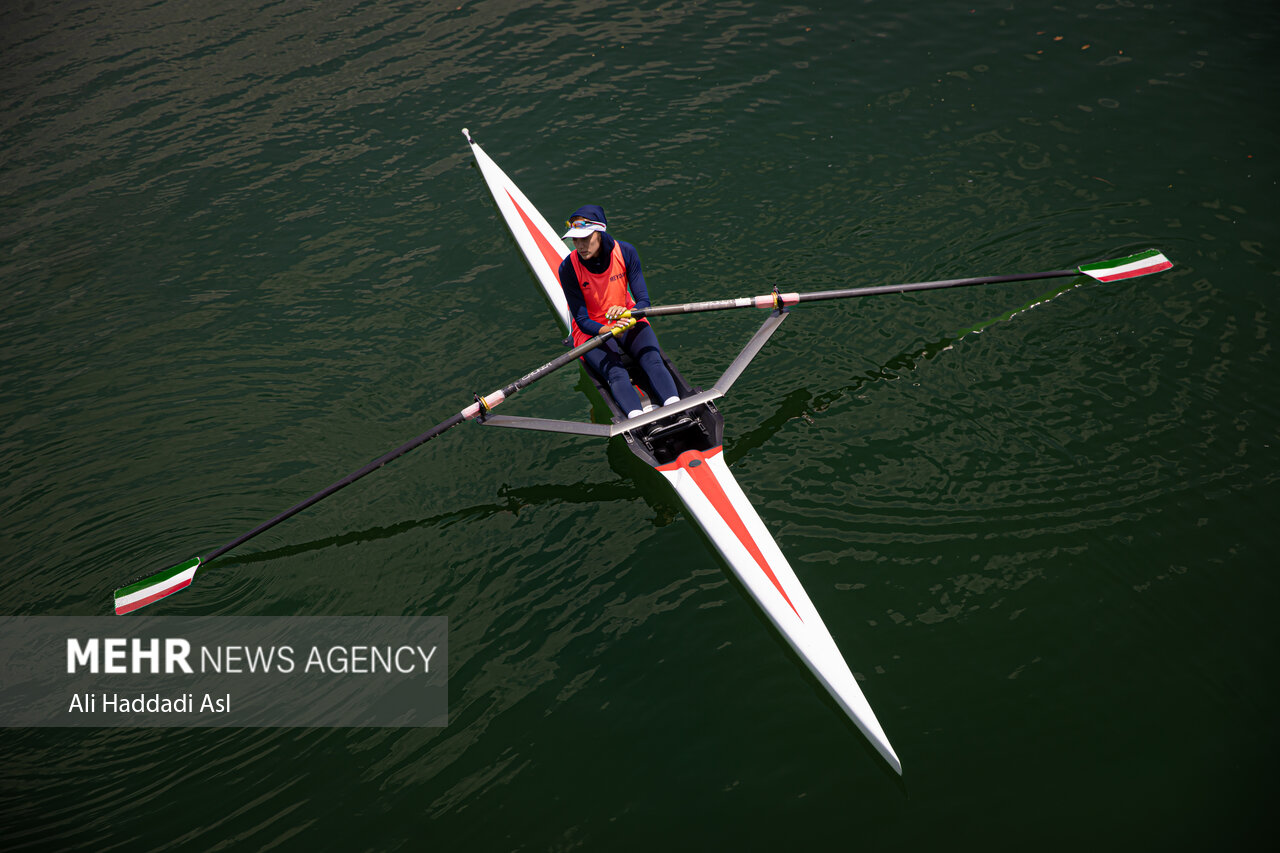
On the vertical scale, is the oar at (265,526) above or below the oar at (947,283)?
below

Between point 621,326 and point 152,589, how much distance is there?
485 centimetres

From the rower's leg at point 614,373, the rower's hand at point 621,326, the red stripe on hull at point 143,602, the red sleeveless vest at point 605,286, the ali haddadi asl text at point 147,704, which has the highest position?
the red sleeveless vest at point 605,286

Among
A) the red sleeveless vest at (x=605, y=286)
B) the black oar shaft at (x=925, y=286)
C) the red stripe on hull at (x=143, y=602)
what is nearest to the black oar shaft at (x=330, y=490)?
the red stripe on hull at (x=143, y=602)

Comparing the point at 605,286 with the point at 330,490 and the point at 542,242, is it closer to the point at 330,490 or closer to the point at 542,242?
the point at 542,242

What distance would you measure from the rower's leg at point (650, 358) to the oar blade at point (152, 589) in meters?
4.55

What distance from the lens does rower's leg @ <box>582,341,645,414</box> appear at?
7402 millimetres

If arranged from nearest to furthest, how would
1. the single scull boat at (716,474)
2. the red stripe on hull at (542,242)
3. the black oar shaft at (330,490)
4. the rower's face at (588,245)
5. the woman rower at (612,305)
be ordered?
the single scull boat at (716,474), the black oar shaft at (330,490), the rower's face at (588,245), the woman rower at (612,305), the red stripe on hull at (542,242)

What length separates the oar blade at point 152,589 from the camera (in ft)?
22.6

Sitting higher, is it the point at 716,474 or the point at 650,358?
the point at 650,358

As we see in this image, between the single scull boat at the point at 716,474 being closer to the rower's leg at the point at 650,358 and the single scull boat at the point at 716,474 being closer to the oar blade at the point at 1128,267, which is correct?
the oar blade at the point at 1128,267

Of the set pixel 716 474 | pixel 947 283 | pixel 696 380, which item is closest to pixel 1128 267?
pixel 947 283

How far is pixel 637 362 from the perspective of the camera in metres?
7.83

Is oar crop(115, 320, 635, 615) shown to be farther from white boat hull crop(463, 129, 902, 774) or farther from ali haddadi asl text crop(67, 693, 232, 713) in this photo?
white boat hull crop(463, 129, 902, 774)

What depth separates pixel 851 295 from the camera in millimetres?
8023
